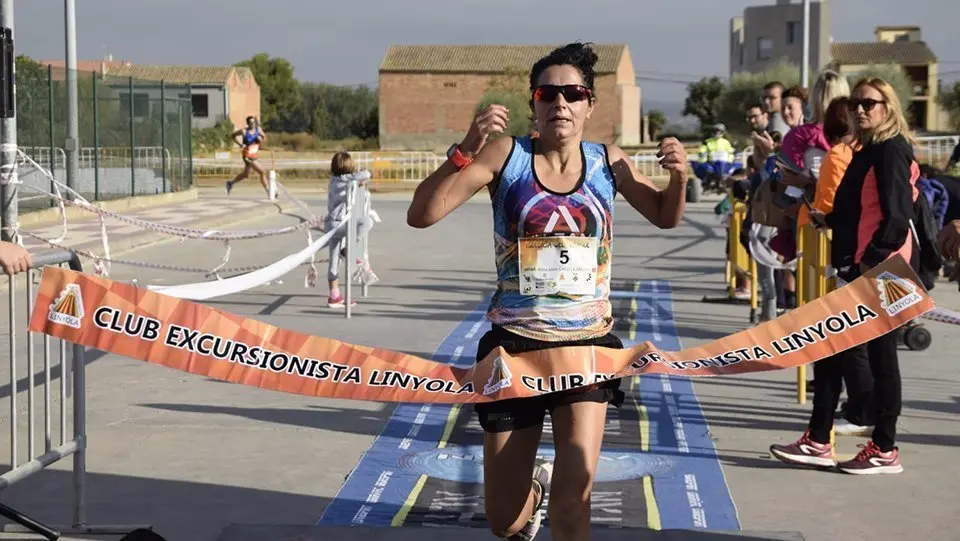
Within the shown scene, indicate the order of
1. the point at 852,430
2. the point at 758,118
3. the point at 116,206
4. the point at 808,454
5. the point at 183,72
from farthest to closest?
the point at 183,72, the point at 116,206, the point at 758,118, the point at 852,430, the point at 808,454

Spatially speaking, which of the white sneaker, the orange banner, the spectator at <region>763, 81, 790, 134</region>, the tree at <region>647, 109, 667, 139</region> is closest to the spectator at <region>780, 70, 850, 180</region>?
the white sneaker

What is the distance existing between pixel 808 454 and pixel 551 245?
3268 millimetres

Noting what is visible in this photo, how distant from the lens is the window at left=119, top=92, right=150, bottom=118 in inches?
1317

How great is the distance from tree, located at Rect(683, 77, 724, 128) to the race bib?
109941 millimetres

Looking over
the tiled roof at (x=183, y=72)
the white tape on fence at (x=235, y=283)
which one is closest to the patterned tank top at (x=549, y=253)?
the white tape on fence at (x=235, y=283)

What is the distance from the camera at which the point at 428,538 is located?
621 centimetres

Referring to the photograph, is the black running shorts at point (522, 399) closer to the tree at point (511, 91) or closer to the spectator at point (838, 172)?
the spectator at point (838, 172)

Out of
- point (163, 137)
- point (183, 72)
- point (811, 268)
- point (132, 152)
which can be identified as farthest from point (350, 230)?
point (183, 72)

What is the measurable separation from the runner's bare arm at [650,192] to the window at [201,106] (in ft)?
307

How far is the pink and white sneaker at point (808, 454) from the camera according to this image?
25.5 feet

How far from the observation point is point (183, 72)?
10612cm

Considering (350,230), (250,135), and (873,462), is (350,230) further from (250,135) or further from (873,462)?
(250,135)

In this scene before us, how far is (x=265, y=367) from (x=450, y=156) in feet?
3.57

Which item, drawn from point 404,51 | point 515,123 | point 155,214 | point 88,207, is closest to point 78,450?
point 88,207
